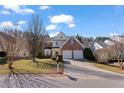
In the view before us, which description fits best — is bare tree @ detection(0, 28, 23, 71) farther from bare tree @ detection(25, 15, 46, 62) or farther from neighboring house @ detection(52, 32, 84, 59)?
neighboring house @ detection(52, 32, 84, 59)

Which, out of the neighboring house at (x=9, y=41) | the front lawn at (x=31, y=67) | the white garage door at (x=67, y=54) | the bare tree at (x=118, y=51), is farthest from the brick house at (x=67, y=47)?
the front lawn at (x=31, y=67)

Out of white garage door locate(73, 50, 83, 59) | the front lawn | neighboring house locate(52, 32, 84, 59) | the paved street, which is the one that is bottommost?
the paved street

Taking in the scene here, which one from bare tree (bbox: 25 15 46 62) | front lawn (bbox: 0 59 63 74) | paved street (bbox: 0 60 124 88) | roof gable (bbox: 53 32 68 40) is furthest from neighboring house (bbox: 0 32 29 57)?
roof gable (bbox: 53 32 68 40)

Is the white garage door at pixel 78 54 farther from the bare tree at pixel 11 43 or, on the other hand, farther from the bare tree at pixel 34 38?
the bare tree at pixel 11 43

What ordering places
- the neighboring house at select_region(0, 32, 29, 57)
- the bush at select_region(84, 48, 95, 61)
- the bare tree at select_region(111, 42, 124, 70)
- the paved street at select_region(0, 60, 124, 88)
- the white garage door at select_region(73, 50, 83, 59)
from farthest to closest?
the bush at select_region(84, 48, 95, 61) → the white garage door at select_region(73, 50, 83, 59) → the bare tree at select_region(111, 42, 124, 70) → the neighboring house at select_region(0, 32, 29, 57) → the paved street at select_region(0, 60, 124, 88)

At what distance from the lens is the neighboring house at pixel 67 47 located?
18.5 m

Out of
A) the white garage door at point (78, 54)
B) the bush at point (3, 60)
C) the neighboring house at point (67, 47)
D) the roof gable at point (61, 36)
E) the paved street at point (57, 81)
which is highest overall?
the roof gable at point (61, 36)

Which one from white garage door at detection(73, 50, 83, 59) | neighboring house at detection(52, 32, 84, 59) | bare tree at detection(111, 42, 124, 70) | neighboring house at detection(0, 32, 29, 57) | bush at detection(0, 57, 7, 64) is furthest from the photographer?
white garage door at detection(73, 50, 83, 59)

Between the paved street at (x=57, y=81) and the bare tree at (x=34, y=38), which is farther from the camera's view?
the bare tree at (x=34, y=38)

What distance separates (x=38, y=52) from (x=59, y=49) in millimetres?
2501

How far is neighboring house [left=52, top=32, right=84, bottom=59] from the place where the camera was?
→ 60.7ft

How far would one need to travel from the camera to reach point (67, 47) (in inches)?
762

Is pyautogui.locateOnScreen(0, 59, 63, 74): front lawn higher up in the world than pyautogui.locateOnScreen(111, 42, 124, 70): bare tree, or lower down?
lower down
